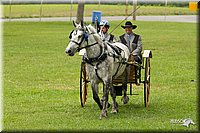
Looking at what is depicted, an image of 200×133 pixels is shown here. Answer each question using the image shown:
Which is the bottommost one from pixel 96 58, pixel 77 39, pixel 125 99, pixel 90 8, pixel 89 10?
pixel 125 99

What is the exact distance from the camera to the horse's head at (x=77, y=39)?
11469 millimetres

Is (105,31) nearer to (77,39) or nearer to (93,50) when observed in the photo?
(93,50)

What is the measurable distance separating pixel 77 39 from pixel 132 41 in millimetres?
2043

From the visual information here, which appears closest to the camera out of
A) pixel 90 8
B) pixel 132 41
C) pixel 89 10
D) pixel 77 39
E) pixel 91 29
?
pixel 77 39

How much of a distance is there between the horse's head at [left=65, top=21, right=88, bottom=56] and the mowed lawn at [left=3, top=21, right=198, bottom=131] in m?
Result: 1.20

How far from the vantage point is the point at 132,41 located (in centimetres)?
1336

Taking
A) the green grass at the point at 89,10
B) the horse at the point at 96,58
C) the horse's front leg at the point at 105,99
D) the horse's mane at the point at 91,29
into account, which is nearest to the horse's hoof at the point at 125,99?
the horse at the point at 96,58

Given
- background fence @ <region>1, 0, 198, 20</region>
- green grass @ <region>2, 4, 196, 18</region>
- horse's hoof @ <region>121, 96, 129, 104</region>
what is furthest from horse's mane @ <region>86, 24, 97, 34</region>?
green grass @ <region>2, 4, 196, 18</region>

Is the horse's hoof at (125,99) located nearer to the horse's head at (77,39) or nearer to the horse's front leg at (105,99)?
the horse's front leg at (105,99)

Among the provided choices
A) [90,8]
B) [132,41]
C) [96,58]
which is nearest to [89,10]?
[90,8]

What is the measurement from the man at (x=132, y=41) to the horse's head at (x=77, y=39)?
1.74 metres

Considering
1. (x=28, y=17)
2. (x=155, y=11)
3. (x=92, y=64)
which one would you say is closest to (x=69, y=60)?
(x=92, y=64)

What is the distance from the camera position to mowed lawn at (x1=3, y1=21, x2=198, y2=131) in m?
11.0

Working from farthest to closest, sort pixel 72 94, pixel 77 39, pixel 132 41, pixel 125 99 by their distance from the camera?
pixel 72 94, pixel 132 41, pixel 125 99, pixel 77 39
